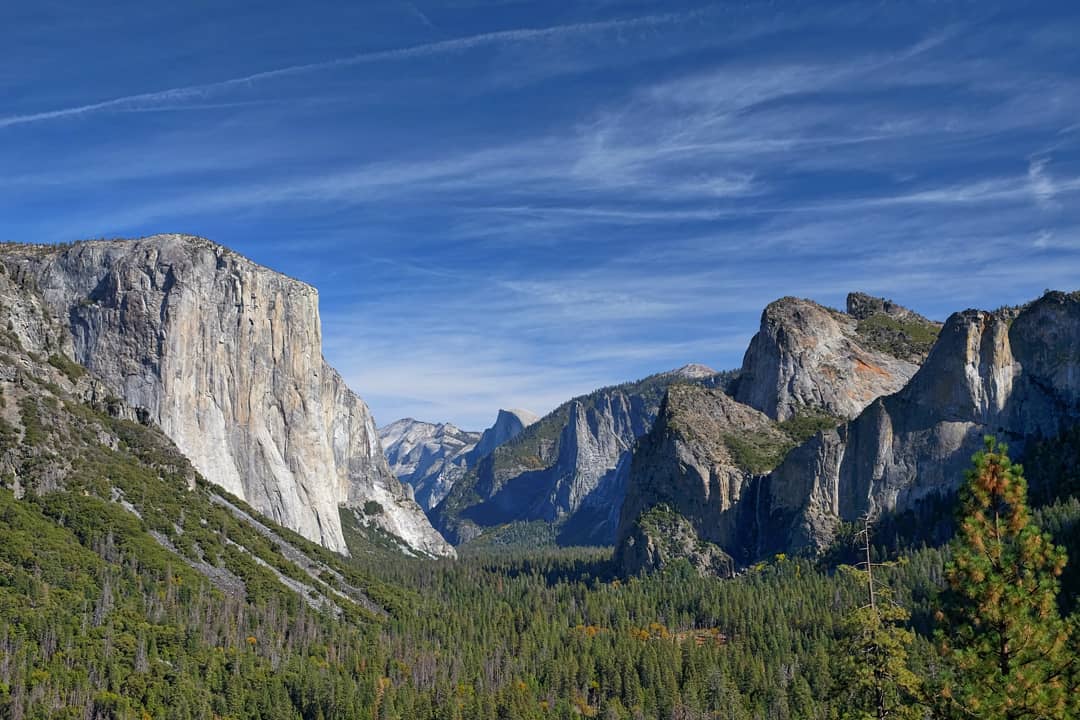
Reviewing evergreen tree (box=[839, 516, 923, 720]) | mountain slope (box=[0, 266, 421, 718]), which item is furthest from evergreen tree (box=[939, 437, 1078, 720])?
mountain slope (box=[0, 266, 421, 718])

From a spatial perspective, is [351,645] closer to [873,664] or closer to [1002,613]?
[873,664]

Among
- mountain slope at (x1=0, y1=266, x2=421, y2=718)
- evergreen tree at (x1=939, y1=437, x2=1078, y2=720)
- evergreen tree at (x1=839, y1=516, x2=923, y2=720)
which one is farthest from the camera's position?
mountain slope at (x1=0, y1=266, x2=421, y2=718)

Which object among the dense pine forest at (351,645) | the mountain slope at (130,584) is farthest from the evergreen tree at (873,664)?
the mountain slope at (130,584)

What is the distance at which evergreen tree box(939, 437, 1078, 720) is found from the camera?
30.9 meters

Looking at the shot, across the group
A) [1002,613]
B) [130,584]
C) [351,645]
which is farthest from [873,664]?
[351,645]

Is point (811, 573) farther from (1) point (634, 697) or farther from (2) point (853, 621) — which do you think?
(2) point (853, 621)

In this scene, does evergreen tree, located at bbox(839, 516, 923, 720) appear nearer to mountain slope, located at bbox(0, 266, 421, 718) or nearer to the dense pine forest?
the dense pine forest

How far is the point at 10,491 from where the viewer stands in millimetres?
144500

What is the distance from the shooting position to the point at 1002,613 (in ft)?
104

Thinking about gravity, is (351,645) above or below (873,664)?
below

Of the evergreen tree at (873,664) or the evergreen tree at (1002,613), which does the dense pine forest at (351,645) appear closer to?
the evergreen tree at (873,664)

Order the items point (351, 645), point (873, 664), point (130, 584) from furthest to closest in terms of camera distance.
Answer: point (351, 645), point (130, 584), point (873, 664)

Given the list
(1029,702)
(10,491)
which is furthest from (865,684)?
(10,491)

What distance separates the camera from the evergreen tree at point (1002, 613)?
3091 centimetres
